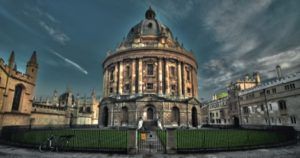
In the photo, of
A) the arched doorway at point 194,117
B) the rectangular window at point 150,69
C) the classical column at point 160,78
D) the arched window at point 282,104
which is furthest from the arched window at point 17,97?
the arched window at point 282,104

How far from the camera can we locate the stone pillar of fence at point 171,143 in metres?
10.4

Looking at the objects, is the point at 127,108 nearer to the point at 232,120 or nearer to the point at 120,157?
the point at 120,157

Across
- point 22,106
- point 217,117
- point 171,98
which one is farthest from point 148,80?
point 217,117

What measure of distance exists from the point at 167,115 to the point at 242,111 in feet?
78.7

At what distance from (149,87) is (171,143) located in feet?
75.8

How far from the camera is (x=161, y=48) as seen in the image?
34.6m

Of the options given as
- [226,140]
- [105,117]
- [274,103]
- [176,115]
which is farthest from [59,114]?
[274,103]

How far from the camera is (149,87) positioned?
33438 millimetres

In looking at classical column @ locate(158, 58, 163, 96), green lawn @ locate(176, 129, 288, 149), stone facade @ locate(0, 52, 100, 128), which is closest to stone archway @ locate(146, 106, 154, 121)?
classical column @ locate(158, 58, 163, 96)

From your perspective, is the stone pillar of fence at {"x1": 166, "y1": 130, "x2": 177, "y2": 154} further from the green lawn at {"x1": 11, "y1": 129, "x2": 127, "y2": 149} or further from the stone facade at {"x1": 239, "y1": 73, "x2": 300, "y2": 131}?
the stone facade at {"x1": 239, "y1": 73, "x2": 300, "y2": 131}

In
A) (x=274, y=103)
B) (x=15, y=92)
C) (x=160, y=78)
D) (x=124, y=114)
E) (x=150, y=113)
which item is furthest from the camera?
(x=160, y=78)

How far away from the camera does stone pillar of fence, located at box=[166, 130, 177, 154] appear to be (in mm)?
10395

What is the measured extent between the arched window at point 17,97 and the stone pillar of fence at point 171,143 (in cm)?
2781

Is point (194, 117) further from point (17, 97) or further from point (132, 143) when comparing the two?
point (17, 97)
